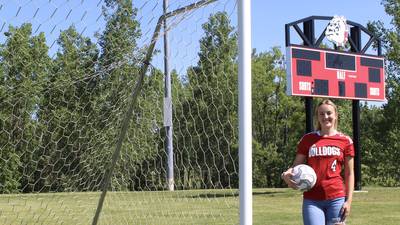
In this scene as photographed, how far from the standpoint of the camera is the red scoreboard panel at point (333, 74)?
18.5 metres

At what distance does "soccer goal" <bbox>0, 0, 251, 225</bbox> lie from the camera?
21.4 ft

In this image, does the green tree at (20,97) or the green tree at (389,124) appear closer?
the green tree at (20,97)

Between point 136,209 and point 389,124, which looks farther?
point 389,124

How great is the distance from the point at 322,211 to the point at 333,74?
1484cm

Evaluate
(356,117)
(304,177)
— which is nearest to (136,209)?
(304,177)

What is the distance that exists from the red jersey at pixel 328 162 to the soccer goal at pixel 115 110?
108cm

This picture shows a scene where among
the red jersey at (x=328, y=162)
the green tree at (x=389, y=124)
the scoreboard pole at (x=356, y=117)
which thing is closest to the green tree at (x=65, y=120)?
the red jersey at (x=328, y=162)

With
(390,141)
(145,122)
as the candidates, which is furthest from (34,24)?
(390,141)

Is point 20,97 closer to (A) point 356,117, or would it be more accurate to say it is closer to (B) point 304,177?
(B) point 304,177

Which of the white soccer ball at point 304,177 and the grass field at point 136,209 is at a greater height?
the white soccer ball at point 304,177

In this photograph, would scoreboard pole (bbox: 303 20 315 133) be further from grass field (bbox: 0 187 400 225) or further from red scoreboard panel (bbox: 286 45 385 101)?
grass field (bbox: 0 187 400 225)

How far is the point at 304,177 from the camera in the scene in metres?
4.98

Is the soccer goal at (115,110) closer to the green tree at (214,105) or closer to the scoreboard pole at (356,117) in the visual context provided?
the green tree at (214,105)

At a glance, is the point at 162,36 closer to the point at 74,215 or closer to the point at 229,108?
the point at 229,108
